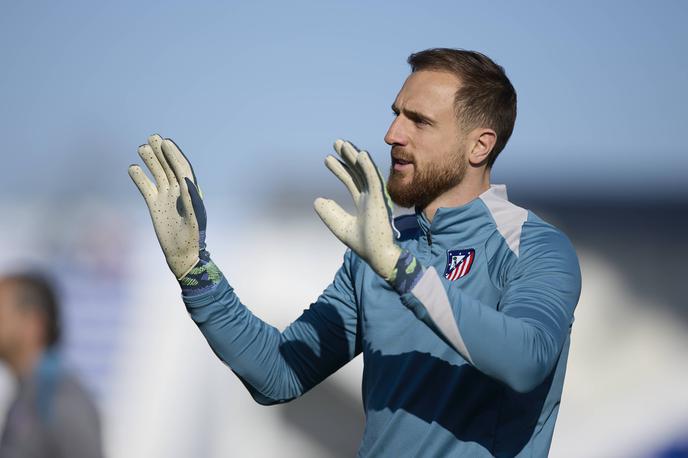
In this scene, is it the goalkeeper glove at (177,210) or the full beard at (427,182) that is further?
the full beard at (427,182)

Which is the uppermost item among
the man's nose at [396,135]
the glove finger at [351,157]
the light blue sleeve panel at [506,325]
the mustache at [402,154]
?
the man's nose at [396,135]

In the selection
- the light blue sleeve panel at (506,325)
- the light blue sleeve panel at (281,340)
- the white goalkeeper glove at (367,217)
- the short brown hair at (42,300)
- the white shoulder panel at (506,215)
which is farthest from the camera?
the short brown hair at (42,300)

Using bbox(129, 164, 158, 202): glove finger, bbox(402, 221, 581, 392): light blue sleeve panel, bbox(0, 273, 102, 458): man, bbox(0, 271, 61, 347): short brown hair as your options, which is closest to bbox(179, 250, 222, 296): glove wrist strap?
bbox(129, 164, 158, 202): glove finger

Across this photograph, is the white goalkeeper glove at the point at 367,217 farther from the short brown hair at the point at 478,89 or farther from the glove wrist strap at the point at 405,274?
the short brown hair at the point at 478,89

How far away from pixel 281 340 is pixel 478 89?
80cm

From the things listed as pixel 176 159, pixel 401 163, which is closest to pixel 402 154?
pixel 401 163

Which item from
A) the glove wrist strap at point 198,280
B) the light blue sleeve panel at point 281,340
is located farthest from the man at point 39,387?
the glove wrist strap at point 198,280

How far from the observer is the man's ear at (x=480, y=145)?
2.58 metres

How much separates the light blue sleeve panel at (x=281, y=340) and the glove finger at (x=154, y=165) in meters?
0.27

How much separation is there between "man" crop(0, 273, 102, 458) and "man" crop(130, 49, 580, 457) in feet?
9.68

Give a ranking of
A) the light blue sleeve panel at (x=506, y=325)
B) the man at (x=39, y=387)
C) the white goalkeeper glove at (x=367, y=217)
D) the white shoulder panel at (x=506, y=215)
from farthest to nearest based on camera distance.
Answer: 1. the man at (x=39, y=387)
2. the white shoulder panel at (x=506, y=215)
3. the white goalkeeper glove at (x=367, y=217)
4. the light blue sleeve panel at (x=506, y=325)

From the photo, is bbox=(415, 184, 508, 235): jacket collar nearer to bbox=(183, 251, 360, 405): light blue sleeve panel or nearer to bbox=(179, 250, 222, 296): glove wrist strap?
bbox=(183, 251, 360, 405): light blue sleeve panel

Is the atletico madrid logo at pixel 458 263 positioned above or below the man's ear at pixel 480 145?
below

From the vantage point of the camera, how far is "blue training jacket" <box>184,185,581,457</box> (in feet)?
7.03
